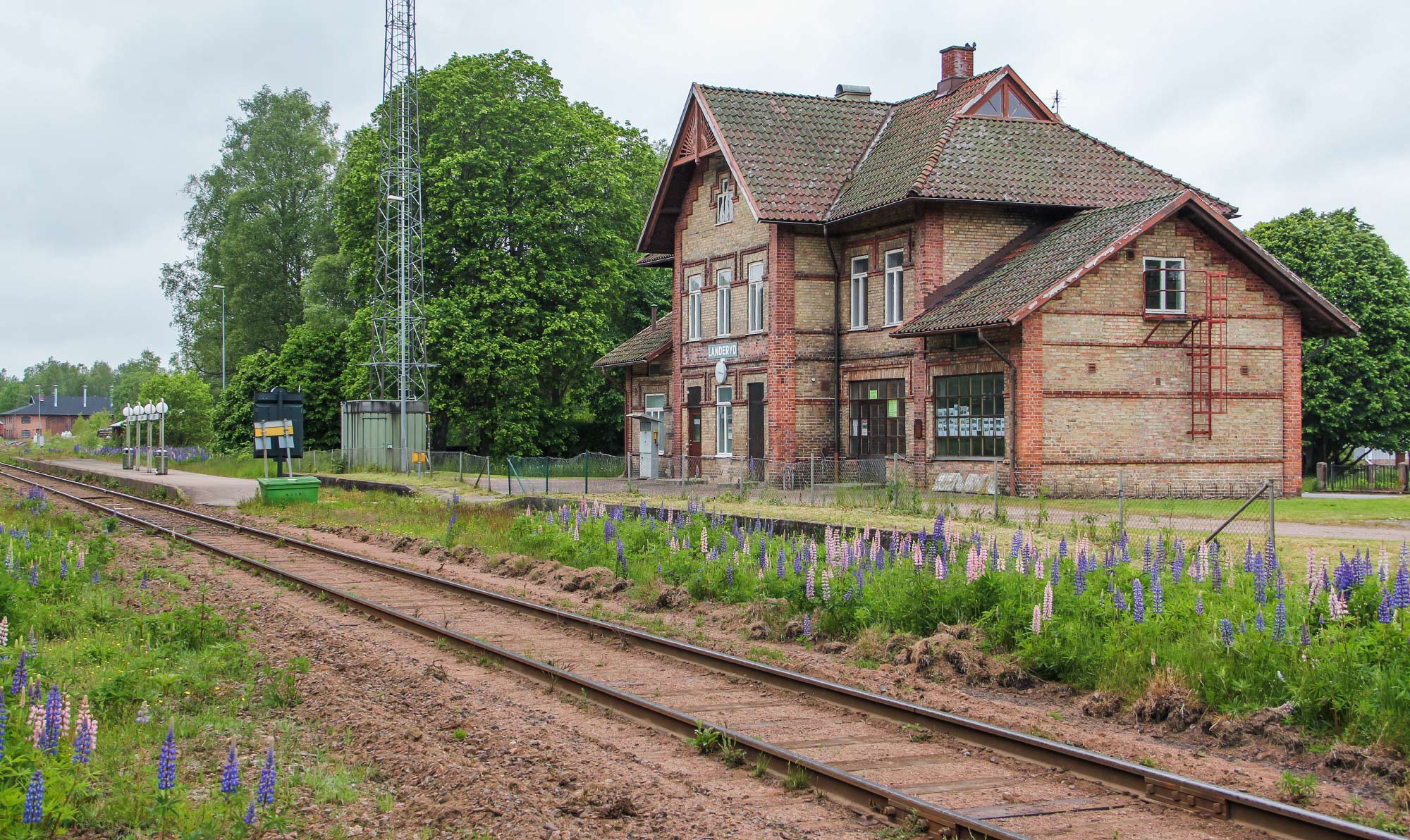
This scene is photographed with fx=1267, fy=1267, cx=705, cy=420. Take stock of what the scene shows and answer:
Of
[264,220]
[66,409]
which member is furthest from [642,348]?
[66,409]

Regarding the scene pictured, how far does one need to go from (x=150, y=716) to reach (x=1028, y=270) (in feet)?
79.3

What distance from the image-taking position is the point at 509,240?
47125mm

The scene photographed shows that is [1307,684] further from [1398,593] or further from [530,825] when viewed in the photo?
[530,825]

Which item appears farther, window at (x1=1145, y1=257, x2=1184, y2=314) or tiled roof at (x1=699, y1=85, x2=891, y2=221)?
tiled roof at (x1=699, y1=85, x2=891, y2=221)

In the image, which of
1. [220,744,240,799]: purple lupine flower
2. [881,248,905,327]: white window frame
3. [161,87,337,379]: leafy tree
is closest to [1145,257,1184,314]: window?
[881,248,905,327]: white window frame

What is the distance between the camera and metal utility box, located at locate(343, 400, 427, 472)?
142ft

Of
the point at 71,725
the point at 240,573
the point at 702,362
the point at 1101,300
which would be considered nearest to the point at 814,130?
the point at 702,362

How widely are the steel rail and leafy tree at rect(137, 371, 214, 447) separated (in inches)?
2452

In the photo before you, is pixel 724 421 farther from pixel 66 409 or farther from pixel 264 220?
pixel 66 409

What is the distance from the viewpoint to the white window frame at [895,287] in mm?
32500

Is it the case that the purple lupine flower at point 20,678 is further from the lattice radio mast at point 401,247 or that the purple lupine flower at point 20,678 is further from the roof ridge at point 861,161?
the lattice radio mast at point 401,247

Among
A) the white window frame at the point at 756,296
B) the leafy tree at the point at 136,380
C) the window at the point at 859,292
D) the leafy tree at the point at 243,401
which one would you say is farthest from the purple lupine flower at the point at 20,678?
the leafy tree at the point at 136,380

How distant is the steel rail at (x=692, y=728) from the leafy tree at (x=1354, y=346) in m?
34.4

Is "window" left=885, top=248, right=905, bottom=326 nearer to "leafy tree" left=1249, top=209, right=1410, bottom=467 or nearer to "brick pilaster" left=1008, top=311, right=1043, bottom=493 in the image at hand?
"brick pilaster" left=1008, top=311, right=1043, bottom=493
